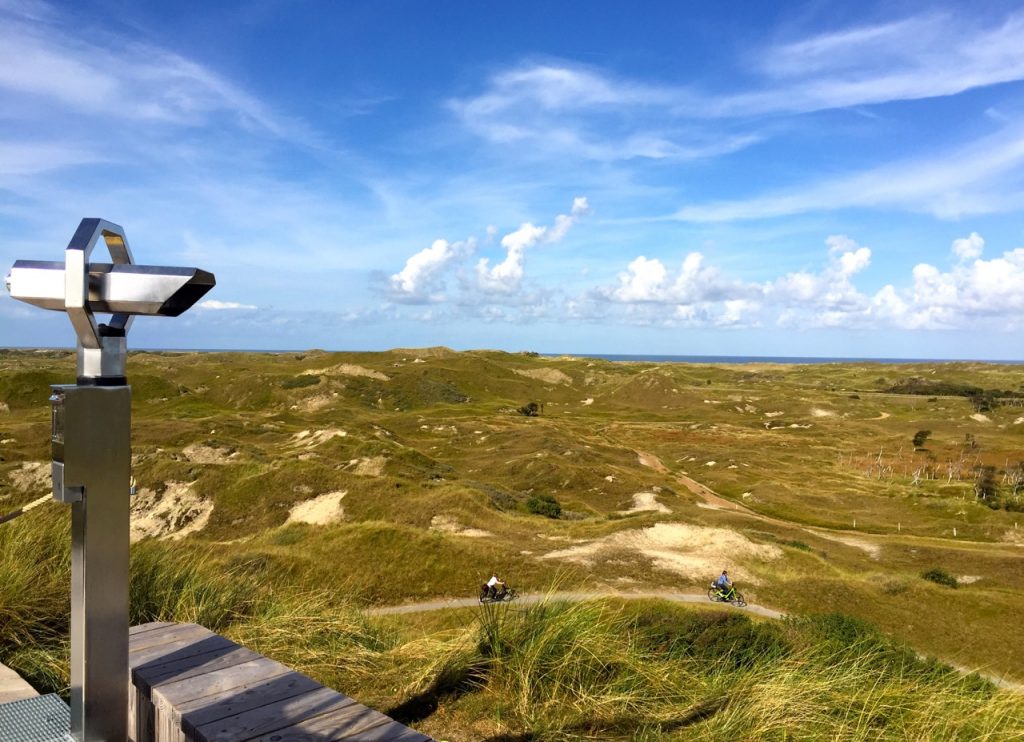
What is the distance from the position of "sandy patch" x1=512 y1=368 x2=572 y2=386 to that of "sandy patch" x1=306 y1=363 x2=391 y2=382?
41.9m

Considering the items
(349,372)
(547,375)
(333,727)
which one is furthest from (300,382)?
(333,727)

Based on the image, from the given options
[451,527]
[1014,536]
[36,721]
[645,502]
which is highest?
[36,721]

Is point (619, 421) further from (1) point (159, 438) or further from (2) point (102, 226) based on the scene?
(2) point (102, 226)

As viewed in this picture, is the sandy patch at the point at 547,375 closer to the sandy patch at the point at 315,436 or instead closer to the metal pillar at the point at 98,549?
the sandy patch at the point at 315,436

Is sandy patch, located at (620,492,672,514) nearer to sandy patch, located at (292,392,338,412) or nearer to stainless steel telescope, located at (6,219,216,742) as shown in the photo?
stainless steel telescope, located at (6,219,216,742)

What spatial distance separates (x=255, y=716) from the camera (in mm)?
4133

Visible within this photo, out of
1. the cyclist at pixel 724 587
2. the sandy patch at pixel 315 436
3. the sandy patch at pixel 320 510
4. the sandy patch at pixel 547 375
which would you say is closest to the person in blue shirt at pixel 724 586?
the cyclist at pixel 724 587

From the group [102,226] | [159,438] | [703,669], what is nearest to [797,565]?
[703,669]

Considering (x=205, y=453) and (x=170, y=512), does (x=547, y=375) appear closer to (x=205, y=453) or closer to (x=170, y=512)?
(x=205, y=453)

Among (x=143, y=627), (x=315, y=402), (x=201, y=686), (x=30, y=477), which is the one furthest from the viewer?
(x=315, y=402)

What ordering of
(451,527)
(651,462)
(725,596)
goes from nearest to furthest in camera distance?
(725,596)
(451,527)
(651,462)

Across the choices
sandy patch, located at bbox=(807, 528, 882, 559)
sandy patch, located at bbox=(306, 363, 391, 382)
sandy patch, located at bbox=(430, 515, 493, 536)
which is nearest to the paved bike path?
sandy patch, located at bbox=(430, 515, 493, 536)

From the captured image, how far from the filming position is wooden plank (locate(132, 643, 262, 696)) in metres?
4.53

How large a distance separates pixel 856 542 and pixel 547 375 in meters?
110
